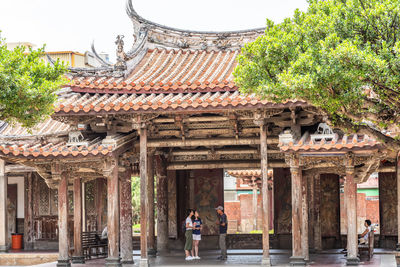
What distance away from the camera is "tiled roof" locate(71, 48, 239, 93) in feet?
52.6

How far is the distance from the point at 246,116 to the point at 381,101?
580 centimetres

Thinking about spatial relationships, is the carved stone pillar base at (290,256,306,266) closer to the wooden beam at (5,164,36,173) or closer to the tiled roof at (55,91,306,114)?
the tiled roof at (55,91,306,114)

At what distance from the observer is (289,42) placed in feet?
34.7

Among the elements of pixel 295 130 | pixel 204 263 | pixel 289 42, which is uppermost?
pixel 289 42

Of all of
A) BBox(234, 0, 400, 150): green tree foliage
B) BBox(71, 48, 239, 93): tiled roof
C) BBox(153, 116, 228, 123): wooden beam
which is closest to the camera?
BBox(234, 0, 400, 150): green tree foliage

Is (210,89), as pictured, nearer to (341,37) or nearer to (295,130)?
(295,130)

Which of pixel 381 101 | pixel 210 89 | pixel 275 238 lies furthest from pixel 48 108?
pixel 275 238

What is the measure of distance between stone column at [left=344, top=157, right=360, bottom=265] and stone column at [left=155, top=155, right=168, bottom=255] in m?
6.30

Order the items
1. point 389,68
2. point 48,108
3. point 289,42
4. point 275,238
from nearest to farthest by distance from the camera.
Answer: point 389,68 → point 289,42 → point 48,108 → point 275,238

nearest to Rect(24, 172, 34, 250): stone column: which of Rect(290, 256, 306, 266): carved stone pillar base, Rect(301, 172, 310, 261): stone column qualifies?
Rect(301, 172, 310, 261): stone column

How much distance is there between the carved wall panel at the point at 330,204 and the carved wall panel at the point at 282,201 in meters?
0.99

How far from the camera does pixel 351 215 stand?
1485 centimetres

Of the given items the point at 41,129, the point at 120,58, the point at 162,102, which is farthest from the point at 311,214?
the point at 41,129

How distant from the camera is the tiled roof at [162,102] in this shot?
48.9ft
